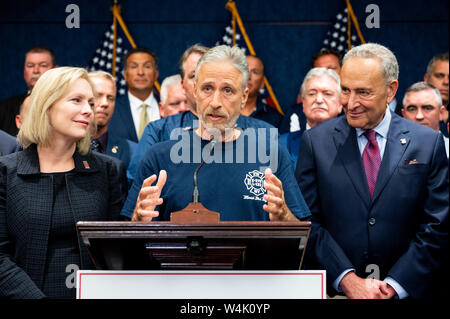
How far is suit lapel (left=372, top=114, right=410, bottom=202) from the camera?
125 inches

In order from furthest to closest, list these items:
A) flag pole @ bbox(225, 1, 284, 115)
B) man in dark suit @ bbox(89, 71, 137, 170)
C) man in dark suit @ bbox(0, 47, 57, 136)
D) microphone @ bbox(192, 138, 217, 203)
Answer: flag pole @ bbox(225, 1, 284, 115)
man in dark suit @ bbox(0, 47, 57, 136)
man in dark suit @ bbox(89, 71, 137, 170)
microphone @ bbox(192, 138, 217, 203)

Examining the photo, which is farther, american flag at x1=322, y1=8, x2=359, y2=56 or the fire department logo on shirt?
american flag at x1=322, y1=8, x2=359, y2=56

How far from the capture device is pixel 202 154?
282 centimetres

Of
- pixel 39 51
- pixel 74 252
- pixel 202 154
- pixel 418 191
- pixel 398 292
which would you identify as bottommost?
pixel 398 292

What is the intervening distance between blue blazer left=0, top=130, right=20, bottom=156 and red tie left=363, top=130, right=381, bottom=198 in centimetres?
190

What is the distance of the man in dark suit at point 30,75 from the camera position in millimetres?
5193

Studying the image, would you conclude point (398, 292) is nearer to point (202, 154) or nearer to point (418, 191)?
point (418, 191)

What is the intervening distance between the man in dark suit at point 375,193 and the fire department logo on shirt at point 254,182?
56 centimetres

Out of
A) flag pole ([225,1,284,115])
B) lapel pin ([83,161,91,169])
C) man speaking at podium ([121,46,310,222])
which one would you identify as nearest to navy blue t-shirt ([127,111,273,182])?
lapel pin ([83,161,91,169])

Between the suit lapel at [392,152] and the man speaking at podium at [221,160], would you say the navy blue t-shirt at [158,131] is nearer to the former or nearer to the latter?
the man speaking at podium at [221,160]

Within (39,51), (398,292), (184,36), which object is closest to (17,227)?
(398,292)

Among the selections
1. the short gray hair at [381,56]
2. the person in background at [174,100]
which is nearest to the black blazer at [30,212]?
the short gray hair at [381,56]

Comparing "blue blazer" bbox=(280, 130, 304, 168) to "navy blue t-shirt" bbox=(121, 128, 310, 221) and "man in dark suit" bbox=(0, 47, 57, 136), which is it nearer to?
"navy blue t-shirt" bbox=(121, 128, 310, 221)
